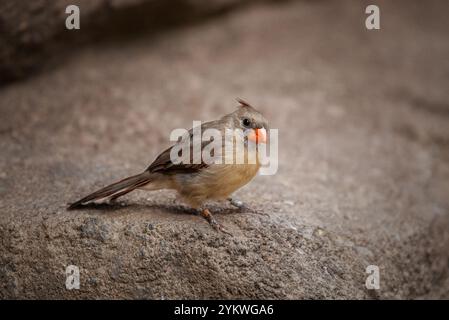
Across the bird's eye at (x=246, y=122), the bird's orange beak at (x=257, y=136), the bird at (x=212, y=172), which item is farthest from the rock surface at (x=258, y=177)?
the bird's eye at (x=246, y=122)

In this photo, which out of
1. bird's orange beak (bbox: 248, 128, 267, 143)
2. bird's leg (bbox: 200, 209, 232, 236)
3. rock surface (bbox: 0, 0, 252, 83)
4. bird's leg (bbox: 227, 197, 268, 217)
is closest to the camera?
bird's leg (bbox: 200, 209, 232, 236)

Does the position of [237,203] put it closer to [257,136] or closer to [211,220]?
[211,220]

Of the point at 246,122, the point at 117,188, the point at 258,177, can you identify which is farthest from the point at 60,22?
the point at 246,122

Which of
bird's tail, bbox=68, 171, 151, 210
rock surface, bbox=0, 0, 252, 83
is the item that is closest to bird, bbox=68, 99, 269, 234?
bird's tail, bbox=68, 171, 151, 210

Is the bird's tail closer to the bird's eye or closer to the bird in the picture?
the bird

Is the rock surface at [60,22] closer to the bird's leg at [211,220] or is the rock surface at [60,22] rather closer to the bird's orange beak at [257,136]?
the bird's orange beak at [257,136]
